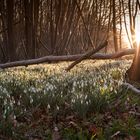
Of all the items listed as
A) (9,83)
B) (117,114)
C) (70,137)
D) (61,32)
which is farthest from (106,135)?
(61,32)

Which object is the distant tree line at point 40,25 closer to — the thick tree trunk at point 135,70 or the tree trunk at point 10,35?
the tree trunk at point 10,35

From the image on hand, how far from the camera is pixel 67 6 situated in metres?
31.8

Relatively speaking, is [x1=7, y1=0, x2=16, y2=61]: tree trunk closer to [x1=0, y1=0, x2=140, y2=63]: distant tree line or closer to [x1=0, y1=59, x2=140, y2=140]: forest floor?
[x1=0, y1=0, x2=140, y2=63]: distant tree line

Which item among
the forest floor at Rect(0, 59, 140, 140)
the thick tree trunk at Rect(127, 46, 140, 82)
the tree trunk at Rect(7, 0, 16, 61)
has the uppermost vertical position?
the tree trunk at Rect(7, 0, 16, 61)

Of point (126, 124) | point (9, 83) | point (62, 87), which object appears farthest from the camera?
point (9, 83)

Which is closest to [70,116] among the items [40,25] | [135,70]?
[135,70]

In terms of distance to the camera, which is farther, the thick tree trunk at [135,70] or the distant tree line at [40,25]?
the distant tree line at [40,25]

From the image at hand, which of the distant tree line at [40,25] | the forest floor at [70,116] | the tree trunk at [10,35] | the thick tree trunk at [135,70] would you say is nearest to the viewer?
the forest floor at [70,116]

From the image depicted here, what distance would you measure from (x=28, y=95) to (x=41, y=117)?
74cm

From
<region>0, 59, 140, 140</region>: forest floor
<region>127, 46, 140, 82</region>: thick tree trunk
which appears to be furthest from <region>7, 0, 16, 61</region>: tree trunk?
<region>0, 59, 140, 140</region>: forest floor

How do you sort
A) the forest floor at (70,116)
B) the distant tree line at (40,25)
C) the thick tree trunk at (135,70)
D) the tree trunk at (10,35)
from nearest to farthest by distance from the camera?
1. the forest floor at (70,116)
2. the thick tree trunk at (135,70)
3. the tree trunk at (10,35)
4. the distant tree line at (40,25)

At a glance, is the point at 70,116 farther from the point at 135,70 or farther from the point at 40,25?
the point at 40,25

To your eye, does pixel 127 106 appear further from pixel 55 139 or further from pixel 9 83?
pixel 9 83

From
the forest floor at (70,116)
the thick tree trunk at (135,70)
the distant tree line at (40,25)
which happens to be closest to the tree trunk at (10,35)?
the distant tree line at (40,25)
